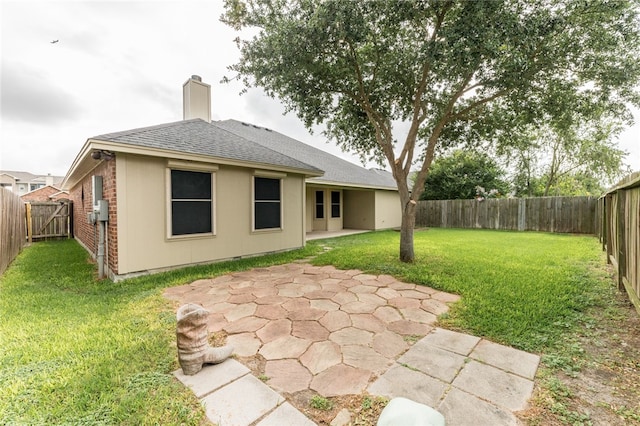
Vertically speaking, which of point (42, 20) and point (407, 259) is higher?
point (42, 20)

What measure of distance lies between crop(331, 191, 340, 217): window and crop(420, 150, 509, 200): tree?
266 inches

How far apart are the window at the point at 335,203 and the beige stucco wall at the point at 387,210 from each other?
1.98 m

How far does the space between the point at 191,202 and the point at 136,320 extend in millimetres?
3073

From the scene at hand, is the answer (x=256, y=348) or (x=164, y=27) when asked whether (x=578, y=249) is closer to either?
(x=256, y=348)

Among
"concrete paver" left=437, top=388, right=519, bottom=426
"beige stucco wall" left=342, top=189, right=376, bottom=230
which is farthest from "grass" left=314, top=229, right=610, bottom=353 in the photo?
"beige stucco wall" left=342, top=189, right=376, bottom=230

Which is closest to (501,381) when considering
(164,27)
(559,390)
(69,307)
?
(559,390)

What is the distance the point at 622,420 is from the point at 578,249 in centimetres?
801

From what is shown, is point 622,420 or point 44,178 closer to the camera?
point 622,420

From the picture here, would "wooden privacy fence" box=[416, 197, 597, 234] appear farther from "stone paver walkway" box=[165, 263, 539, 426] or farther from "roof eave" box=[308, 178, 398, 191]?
"stone paver walkway" box=[165, 263, 539, 426]

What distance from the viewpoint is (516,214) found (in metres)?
12.9

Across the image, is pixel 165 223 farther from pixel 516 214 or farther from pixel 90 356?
pixel 516 214

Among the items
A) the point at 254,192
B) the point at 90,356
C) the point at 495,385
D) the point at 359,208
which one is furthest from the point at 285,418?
the point at 359,208

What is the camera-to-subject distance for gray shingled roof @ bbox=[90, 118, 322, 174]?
5.13m

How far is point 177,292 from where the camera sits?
13.8ft
